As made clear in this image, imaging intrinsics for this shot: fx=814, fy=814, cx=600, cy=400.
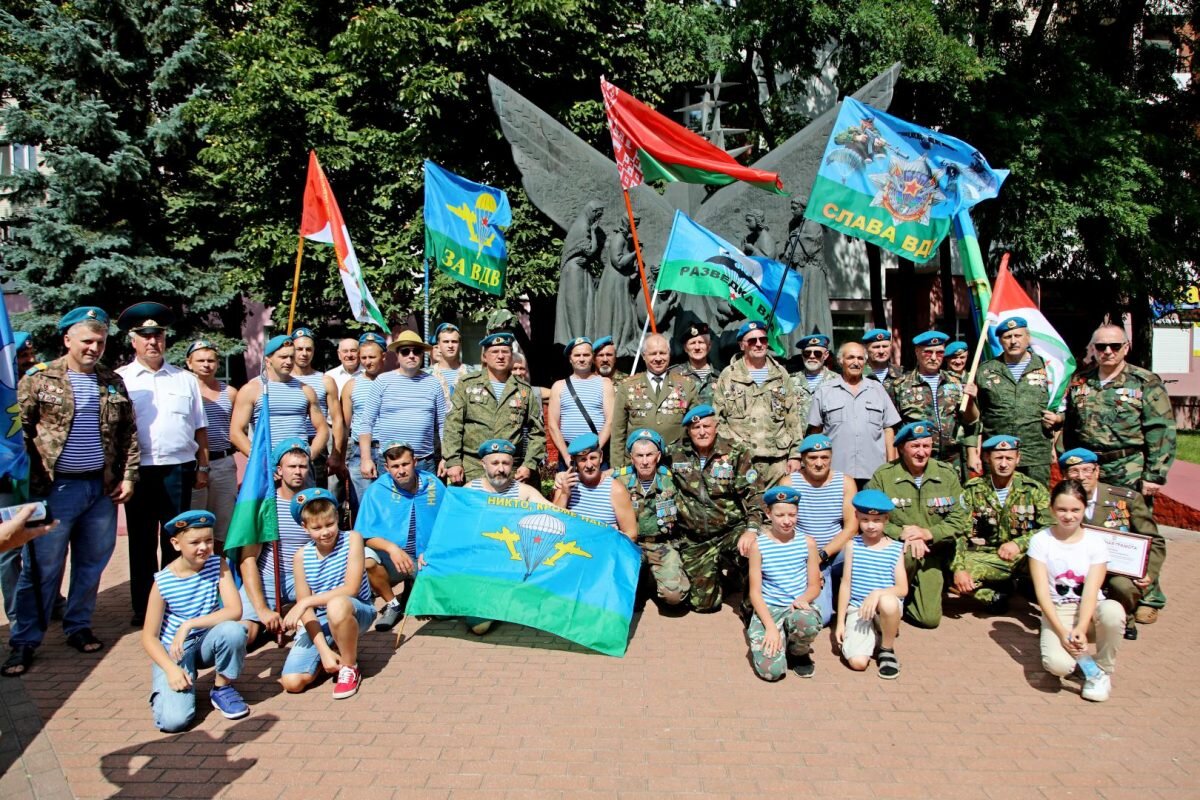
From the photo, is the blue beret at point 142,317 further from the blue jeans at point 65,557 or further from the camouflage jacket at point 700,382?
the camouflage jacket at point 700,382

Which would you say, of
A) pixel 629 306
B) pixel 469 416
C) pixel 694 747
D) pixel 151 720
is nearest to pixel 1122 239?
pixel 629 306

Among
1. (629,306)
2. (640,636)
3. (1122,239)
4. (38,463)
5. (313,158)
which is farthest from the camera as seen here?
(1122,239)

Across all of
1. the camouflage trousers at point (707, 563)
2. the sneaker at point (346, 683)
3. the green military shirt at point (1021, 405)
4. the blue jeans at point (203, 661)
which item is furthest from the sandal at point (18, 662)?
the green military shirt at point (1021, 405)

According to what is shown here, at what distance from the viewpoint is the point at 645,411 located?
5.88 metres

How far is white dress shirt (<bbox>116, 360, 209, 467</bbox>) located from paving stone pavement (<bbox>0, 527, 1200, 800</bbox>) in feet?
3.87

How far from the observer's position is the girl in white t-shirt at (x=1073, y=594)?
4.23 meters

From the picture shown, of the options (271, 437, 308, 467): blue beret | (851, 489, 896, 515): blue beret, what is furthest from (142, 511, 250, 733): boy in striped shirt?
(851, 489, 896, 515): blue beret

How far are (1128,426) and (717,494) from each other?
2908mm

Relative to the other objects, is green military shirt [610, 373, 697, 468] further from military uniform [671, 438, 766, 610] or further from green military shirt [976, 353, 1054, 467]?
green military shirt [976, 353, 1054, 467]

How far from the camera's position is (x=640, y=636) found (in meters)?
5.09

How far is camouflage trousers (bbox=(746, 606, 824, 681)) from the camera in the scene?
172 inches

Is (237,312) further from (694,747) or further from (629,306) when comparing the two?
(694,747)

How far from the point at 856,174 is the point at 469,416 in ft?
11.7

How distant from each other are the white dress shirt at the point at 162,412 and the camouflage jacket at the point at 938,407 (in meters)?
5.07
